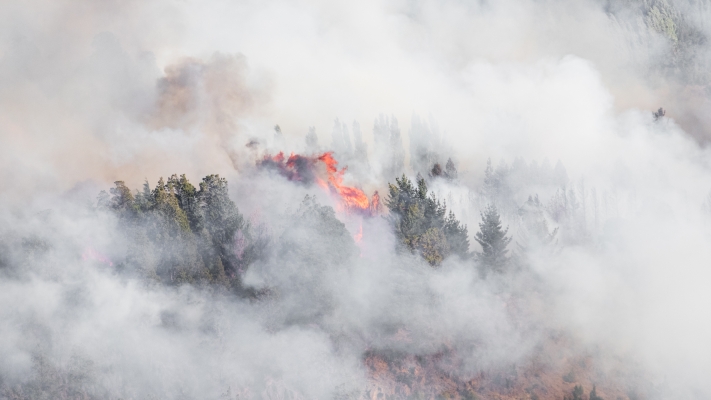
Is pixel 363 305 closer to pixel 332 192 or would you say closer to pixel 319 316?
pixel 319 316

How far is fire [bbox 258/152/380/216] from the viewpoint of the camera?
87.7 meters

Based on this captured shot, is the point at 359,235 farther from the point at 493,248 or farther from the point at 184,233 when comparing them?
the point at 184,233

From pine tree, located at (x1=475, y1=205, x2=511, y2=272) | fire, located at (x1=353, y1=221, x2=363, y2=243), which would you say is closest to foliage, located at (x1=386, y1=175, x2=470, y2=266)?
pine tree, located at (x1=475, y1=205, x2=511, y2=272)

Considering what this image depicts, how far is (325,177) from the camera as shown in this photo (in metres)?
90.7

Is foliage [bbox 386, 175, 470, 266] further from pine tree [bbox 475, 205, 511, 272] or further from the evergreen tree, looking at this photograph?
the evergreen tree

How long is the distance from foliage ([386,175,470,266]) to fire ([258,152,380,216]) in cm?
1852

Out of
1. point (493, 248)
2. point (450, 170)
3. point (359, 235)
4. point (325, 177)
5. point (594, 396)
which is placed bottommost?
point (594, 396)

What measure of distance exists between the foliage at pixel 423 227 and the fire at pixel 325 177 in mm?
18516

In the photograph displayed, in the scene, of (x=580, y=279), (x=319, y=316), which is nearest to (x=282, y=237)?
(x=319, y=316)

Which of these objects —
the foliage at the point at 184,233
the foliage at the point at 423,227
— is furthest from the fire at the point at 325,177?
the foliage at the point at 184,233

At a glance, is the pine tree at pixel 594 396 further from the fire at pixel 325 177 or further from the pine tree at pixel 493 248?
the fire at pixel 325 177

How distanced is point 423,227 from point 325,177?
28209 millimetres

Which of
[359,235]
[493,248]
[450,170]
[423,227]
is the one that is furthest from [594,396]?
[450,170]

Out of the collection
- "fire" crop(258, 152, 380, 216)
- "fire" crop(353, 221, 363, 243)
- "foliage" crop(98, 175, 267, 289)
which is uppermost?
"fire" crop(258, 152, 380, 216)
